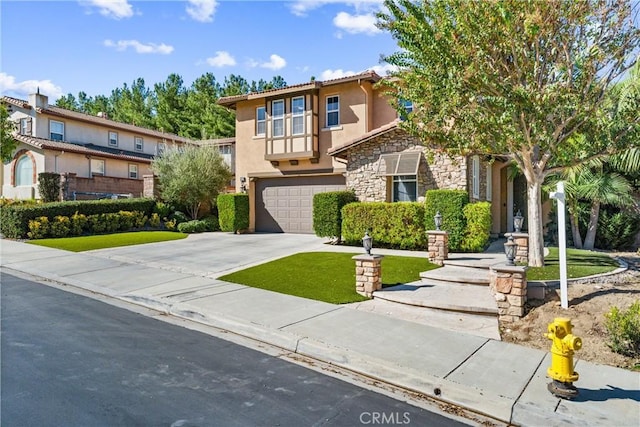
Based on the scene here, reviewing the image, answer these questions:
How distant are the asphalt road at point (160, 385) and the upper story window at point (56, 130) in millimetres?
24705

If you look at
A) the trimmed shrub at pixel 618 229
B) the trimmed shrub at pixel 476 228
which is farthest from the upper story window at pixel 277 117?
the trimmed shrub at pixel 618 229

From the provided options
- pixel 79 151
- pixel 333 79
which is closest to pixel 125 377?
pixel 333 79

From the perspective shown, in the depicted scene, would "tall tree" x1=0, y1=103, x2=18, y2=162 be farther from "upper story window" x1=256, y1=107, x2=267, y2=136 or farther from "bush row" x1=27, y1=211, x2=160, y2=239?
"upper story window" x1=256, y1=107, x2=267, y2=136

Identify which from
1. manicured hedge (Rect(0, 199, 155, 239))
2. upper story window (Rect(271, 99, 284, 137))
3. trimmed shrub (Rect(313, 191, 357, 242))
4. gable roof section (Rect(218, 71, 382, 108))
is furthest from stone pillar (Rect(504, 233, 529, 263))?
manicured hedge (Rect(0, 199, 155, 239))

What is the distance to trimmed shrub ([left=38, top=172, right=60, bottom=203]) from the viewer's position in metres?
19.8

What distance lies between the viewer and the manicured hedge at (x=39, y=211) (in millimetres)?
15930

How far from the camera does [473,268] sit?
376 inches

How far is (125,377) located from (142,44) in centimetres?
1051

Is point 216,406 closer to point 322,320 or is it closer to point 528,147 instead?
point 322,320

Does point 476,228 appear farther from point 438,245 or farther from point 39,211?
point 39,211

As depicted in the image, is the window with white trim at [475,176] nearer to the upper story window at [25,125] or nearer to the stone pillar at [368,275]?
the stone pillar at [368,275]

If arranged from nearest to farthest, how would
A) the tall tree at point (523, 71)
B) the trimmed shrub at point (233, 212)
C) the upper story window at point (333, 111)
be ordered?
the tall tree at point (523, 71) → the upper story window at point (333, 111) → the trimmed shrub at point (233, 212)

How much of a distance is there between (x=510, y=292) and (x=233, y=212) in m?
14.3

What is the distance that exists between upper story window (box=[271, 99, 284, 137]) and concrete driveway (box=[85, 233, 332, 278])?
206 inches
